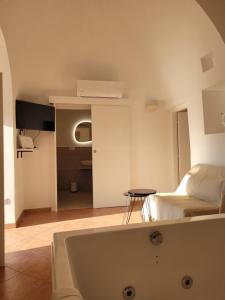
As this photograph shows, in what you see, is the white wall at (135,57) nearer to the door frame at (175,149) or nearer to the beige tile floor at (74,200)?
the door frame at (175,149)

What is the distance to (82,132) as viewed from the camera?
6.17 metres

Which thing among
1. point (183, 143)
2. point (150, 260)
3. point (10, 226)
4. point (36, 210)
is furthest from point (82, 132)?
point (150, 260)

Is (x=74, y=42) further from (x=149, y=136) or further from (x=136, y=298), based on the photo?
(x=136, y=298)

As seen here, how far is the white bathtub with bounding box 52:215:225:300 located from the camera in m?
1.40

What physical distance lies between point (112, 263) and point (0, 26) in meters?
2.80

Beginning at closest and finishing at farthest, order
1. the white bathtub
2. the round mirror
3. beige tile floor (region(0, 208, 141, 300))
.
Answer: the white bathtub
beige tile floor (region(0, 208, 141, 300))
the round mirror

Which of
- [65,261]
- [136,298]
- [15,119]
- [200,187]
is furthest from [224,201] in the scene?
[15,119]

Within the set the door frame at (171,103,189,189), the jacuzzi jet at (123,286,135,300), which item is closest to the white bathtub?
the jacuzzi jet at (123,286,135,300)

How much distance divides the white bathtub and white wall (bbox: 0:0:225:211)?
1768mm

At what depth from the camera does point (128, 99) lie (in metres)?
4.64

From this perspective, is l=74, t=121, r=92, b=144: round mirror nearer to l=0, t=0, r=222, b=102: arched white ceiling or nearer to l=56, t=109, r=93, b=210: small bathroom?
l=56, t=109, r=93, b=210: small bathroom

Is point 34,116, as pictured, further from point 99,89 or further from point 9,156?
point 99,89

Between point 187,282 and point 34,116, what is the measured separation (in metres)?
3.30

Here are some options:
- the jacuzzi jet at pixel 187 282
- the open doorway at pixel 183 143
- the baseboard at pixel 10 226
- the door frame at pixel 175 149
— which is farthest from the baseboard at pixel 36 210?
the jacuzzi jet at pixel 187 282
